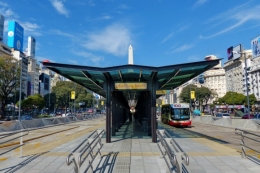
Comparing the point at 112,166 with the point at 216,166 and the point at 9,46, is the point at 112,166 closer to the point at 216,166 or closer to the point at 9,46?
the point at 216,166

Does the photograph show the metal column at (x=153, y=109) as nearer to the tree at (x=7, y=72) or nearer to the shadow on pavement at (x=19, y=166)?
the shadow on pavement at (x=19, y=166)

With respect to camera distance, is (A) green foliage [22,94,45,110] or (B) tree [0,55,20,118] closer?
(B) tree [0,55,20,118]

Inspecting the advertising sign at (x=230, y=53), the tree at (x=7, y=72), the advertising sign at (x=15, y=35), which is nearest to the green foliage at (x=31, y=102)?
the tree at (x=7, y=72)

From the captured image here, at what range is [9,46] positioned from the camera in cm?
10919

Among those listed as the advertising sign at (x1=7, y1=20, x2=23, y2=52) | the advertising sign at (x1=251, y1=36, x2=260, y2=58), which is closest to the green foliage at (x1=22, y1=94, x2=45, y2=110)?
the advertising sign at (x1=7, y1=20, x2=23, y2=52)

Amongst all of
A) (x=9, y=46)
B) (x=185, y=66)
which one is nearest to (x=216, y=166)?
(x=185, y=66)

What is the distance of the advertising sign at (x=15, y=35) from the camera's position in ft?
349

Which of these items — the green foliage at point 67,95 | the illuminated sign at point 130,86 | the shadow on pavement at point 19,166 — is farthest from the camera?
the green foliage at point 67,95

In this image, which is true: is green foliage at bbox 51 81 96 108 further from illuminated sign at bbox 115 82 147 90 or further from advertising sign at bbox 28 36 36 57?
advertising sign at bbox 28 36 36 57

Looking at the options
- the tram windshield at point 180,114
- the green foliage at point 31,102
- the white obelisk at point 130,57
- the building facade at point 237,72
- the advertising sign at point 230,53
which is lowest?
the tram windshield at point 180,114

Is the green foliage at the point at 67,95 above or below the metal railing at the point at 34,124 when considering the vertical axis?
above

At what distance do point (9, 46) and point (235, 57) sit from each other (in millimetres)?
112083

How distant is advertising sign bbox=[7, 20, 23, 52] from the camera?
106438mm

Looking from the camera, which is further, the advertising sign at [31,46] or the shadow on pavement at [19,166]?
the advertising sign at [31,46]
